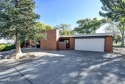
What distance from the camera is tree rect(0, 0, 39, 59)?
40.1 ft

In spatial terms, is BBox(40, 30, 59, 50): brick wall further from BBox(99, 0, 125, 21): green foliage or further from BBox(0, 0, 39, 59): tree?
BBox(99, 0, 125, 21): green foliage

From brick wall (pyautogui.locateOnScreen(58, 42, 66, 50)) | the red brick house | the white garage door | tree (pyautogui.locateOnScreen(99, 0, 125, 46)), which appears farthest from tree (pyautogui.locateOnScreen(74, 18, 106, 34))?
brick wall (pyautogui.locateOnScreen(58, 42, 66, 50))

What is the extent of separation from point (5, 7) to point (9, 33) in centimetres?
273

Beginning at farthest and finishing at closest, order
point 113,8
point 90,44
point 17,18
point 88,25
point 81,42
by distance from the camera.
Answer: point 88,25, point 81,42, point 90,44, point 113,8, point 17,18

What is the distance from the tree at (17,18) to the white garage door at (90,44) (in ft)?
30.2

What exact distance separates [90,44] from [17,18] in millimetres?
11528

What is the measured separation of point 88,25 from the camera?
38344 millimetres

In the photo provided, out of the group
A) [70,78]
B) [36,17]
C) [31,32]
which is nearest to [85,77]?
[70,78]

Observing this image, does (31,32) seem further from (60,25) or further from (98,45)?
(60,25)

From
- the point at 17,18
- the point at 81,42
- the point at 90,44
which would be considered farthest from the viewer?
the point at 81,42

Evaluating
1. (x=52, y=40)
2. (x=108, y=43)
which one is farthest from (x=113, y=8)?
(x=52, y=40)

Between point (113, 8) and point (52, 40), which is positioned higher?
point (113, 8)

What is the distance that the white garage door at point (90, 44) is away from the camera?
18.2m

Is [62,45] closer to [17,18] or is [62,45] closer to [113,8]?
[113,8]
